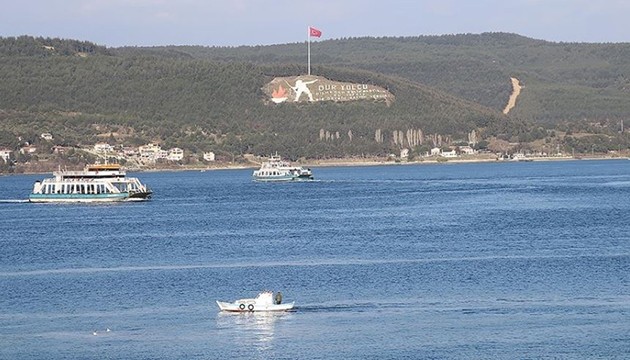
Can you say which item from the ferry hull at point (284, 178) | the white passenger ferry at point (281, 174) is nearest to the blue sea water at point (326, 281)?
the ferry hull at point (284, 178)

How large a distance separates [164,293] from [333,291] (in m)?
6.09

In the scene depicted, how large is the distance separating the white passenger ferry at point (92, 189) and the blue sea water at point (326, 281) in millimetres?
13194

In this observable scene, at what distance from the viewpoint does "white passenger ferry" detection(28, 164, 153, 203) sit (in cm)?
11725

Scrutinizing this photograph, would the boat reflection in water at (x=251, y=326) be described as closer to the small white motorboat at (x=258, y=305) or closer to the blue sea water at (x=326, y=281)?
the blue sea water at (x=326, y=281)

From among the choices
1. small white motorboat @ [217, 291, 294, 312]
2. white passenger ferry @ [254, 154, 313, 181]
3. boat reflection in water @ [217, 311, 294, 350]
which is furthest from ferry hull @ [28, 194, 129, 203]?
boat reflection in water @ [217, 311, 294, 350]

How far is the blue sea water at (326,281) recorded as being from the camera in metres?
42.2

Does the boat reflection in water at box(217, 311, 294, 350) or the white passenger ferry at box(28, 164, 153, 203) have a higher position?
the white passenger ferry at box(28, 164, 153, 203)

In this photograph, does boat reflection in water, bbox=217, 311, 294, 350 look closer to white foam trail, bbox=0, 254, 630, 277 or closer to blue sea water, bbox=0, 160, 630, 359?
blue sea water, bbox=0, 160, 630, 359

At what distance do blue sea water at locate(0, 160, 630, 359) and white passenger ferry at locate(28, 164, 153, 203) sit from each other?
13194mm

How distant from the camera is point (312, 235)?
256ft

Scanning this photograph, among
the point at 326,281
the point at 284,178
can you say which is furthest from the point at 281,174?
the point at 326,281

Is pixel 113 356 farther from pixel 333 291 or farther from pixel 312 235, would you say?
pixel 312 235

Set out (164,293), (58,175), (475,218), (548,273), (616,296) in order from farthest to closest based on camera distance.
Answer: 1. (58,175)
2. (475,218)
3. (548,273)
4. (164,293)
5. (616,296)

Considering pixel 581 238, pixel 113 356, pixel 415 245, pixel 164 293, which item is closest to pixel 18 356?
pixel 113 356
